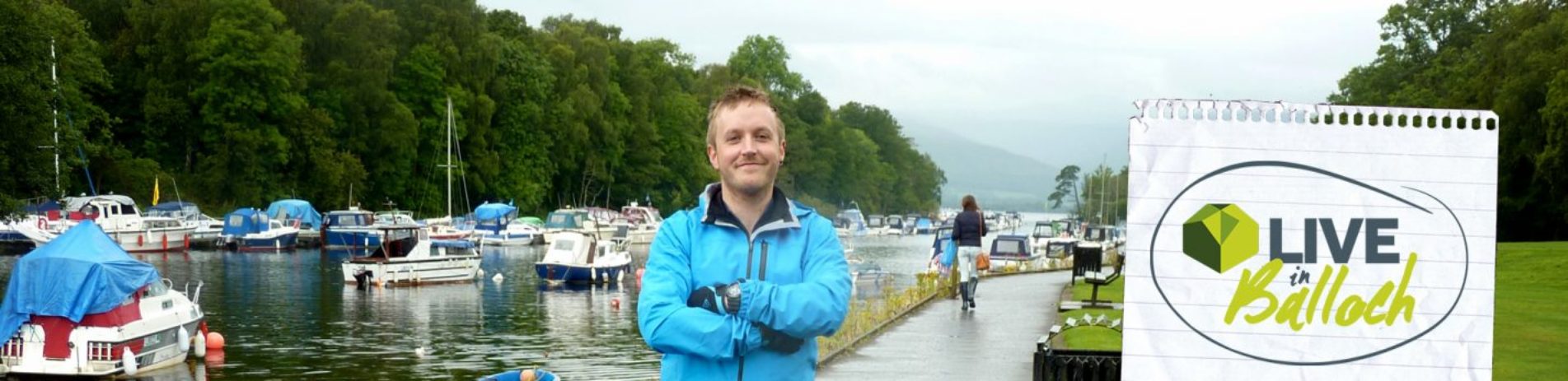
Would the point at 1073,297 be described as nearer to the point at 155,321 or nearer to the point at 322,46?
the point at 155,321

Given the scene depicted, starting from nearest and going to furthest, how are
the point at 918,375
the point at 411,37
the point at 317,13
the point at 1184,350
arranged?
1. the point at 1184,350
2. the point at 918,375
3. the point at 317,13
4. the point at 411,37

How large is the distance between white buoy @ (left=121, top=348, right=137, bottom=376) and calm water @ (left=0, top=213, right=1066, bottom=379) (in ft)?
1.42

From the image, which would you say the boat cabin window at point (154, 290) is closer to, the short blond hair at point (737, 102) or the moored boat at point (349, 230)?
the short blond hair at point (737, 102)

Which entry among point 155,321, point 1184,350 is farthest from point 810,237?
point 155,321

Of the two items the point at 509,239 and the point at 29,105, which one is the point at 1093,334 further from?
the point at 509,239

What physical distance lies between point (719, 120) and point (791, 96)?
16211cm

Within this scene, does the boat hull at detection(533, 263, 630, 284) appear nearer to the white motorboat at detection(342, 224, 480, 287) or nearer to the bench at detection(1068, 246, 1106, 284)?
the white motorboat at detection(342, 224, 480, 287)

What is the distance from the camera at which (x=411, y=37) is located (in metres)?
99.4

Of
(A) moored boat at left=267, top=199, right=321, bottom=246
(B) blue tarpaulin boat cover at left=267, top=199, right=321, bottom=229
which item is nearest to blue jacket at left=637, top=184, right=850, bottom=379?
(A) moored boat at left=267, top=199, right=321, bottom=246

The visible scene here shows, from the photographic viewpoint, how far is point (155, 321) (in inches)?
1038

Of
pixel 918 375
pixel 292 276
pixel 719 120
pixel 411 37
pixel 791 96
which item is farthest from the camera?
pixel 791 96

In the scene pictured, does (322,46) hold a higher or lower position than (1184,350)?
higher

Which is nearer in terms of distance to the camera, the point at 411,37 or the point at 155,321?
the point at 155,321

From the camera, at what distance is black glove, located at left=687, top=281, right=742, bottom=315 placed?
5.40 meters
